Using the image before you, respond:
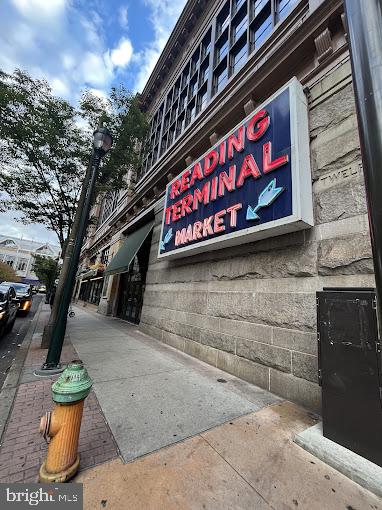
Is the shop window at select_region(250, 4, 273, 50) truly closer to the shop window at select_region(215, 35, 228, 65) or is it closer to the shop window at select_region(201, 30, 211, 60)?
the shop window at select_region(215, 35, 228, 65)

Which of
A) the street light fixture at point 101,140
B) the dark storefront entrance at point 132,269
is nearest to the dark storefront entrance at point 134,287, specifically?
the dark storefront entrance at point 132,269

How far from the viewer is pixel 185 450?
256 cm

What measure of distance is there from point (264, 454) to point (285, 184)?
3.90 meters

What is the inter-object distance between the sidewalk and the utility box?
41 centimetres

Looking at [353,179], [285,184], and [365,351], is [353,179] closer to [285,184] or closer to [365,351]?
[285,184]

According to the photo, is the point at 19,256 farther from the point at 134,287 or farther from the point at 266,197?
the point at 266,197

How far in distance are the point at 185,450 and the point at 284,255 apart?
3.38 meters

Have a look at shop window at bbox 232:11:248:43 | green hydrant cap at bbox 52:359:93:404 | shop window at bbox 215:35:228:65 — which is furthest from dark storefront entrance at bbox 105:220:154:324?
shop window at bbox 232:11:248:43

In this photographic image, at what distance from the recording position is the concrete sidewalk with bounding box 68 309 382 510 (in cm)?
200

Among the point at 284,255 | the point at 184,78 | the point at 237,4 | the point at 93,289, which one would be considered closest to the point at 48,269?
the point at 93,289

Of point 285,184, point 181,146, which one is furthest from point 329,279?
point 181,146

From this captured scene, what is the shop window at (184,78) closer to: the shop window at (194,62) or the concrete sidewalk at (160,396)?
the shop window at (194,62)

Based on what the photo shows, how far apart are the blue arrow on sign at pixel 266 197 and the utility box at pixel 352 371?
7.10 feet

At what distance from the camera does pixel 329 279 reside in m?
3.79
